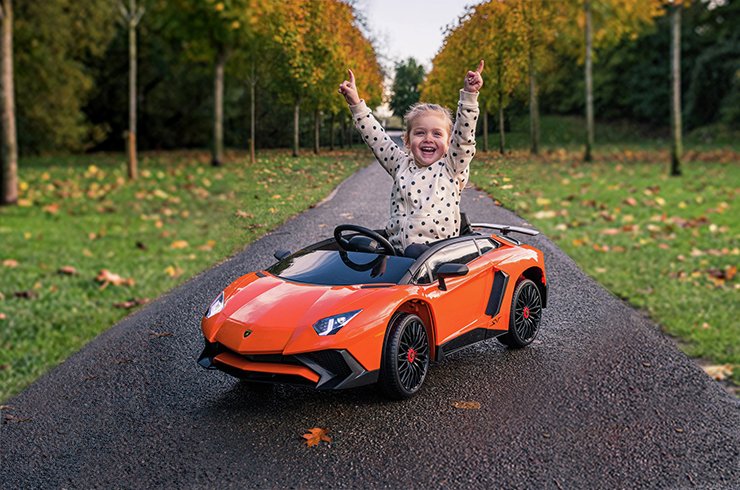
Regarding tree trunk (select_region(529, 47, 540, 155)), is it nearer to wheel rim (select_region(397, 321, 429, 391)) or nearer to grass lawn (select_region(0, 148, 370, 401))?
grass lawn (select_region(0, 148, 370, 401))

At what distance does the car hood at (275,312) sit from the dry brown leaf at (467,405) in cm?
83

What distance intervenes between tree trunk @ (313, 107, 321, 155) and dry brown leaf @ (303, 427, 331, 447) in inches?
Result: 99.7

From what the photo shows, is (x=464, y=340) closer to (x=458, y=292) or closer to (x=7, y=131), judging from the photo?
(x=458, y=292)

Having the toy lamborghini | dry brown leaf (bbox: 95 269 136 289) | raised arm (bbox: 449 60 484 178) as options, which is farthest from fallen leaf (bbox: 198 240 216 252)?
raised arm (bbox: 449 60 484 178)

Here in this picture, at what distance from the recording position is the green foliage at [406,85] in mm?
3967

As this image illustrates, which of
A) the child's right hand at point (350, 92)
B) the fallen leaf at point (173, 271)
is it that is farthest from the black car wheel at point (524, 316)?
the fallen leaf at point (173, 271)

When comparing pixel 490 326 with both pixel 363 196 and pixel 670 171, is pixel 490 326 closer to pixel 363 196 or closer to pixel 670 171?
pixel 363 196

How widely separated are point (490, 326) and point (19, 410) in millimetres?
2911

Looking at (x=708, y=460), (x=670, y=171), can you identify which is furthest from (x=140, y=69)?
(x=708, y=460)

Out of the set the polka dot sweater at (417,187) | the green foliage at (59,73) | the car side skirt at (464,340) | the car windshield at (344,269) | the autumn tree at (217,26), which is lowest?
the car side skirt at (464,340)

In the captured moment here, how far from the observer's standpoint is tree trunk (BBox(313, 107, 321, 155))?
592cm

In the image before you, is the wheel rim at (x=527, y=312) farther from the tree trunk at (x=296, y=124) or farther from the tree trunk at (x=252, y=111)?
the tree trunk at (x=252, y=111)

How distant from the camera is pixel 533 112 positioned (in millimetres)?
5406

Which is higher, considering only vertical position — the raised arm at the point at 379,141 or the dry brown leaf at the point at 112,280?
the raised arm at the point at 379,141
